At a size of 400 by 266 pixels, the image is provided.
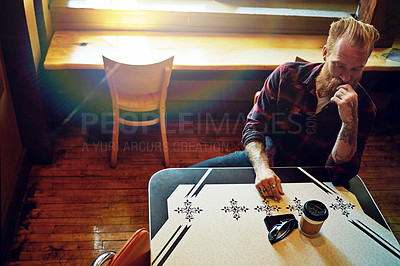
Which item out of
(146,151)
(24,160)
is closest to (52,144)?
(24,160)

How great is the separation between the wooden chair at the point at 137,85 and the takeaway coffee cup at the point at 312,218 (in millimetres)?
1243

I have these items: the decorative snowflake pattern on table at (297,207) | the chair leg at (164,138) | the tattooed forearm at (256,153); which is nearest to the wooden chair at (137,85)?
the chair leg at (164,138)

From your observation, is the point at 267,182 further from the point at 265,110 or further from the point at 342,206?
the point at 265,110

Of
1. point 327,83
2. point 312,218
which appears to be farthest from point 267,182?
point 327,83

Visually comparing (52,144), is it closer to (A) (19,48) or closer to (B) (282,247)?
(A) (19,48)

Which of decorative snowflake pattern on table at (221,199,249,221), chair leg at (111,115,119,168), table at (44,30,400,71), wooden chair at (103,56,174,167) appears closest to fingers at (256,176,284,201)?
decorative snowflake pattern on table at (221,199,249,221)

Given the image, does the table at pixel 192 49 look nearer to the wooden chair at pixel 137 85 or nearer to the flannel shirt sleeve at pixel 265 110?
the wooden chair at pixel 137 85

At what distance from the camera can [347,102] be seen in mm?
1432

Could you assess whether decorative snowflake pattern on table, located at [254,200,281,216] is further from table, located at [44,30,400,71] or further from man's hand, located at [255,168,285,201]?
table, located at [44,30,400,71]

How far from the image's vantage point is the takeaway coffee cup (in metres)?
1.17

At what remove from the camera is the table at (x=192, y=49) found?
2.36m

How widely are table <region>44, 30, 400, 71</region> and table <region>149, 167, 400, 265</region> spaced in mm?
1157

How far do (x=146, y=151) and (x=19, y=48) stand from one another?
1156 mm

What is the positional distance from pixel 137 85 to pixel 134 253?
1.32 m
